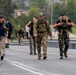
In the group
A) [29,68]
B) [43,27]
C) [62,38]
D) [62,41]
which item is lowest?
[29,68]

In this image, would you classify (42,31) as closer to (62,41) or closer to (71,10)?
(62,41)

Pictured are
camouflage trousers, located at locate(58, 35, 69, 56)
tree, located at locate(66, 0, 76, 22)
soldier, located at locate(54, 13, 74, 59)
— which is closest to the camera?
soldier, located at locate(54, 13, 74, 59)

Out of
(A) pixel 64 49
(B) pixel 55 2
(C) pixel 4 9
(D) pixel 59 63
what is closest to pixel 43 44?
(A) pixel 64 49

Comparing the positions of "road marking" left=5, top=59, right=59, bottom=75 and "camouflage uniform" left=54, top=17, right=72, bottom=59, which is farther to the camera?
"camouflage uniform" left=54, top=17, right=72, bottom=59

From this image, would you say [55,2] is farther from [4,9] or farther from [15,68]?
[15,68]

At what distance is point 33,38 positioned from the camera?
27.9m

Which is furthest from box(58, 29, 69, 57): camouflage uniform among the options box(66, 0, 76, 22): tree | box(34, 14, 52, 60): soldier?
box(66, 0, 76, 22): tree

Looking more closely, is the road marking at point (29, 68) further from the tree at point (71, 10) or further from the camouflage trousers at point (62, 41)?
the tree at point (71, 10)

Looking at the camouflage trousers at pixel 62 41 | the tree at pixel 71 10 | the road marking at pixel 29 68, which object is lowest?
the road marking at pixel 29 68

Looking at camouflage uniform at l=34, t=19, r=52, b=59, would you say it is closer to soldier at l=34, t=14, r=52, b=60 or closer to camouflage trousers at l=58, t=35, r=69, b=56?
soldier at l=34, t=14, r=52, b=60

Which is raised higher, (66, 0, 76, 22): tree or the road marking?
(66, 0, 76, 22): tree

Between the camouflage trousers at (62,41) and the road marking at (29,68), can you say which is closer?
the road marking at (29,68)

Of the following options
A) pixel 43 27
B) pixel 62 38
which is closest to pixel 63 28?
pixel 62 38

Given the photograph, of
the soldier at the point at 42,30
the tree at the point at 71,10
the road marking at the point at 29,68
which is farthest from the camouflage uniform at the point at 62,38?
the tree at the point at 71,10
